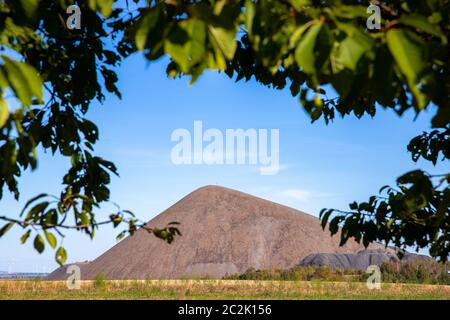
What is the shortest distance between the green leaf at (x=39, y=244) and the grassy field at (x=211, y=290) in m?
19.5

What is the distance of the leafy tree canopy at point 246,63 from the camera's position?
1672 mm

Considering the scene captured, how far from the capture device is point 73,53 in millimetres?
4559

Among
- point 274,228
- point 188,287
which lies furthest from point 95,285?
point 274,228

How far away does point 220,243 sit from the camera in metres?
57.9

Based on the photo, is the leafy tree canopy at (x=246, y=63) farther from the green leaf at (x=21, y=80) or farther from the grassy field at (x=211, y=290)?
the grassy field at (x=211, y=290)

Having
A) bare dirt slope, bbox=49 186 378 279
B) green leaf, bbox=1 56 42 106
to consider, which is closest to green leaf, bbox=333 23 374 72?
green leaf, bbox=1 56 42 106

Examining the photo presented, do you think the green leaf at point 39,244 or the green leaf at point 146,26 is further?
the green leaf at point 39,244

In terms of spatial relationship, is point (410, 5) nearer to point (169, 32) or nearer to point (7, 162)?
point (169, 32)

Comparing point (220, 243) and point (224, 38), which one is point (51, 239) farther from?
point (220, 243)

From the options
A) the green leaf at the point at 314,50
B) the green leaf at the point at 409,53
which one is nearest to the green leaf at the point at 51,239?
the green leaf at the point at 314,50

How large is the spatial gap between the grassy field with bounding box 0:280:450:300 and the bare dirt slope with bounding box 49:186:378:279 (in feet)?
74.0

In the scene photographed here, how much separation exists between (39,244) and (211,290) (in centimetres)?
2387

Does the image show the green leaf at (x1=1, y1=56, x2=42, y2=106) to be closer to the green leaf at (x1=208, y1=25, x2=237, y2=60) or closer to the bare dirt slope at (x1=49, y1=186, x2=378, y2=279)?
the green leaf at (x1=208, y1=25, x2=237, y2=60)

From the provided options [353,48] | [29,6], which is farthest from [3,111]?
[353,48]
